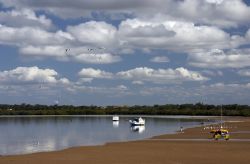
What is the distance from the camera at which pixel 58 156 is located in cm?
3862

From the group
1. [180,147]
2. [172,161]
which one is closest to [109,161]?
[172,161]

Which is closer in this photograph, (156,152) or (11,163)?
(11,163)

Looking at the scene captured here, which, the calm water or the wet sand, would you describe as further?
the calm water

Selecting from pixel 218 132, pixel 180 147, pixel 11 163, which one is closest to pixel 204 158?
pixel 180 147

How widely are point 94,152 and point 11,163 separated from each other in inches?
340

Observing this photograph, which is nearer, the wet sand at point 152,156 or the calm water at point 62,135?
the wet sand at point 152,156

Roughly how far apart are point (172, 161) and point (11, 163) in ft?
35.8

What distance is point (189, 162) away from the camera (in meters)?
32.9

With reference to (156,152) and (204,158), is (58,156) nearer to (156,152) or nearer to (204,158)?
(156,152)

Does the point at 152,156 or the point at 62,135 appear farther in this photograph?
the point at 62,135

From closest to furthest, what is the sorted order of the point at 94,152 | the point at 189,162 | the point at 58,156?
1. the point at 189,162
2. the point at 58,156
3. the point at 94,152

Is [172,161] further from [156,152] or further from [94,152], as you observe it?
[94,152]

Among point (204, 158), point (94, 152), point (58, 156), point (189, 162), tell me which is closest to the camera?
point (189, 162)

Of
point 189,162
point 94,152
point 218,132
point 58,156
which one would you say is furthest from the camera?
point 218,132
